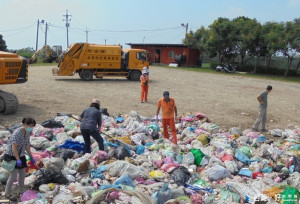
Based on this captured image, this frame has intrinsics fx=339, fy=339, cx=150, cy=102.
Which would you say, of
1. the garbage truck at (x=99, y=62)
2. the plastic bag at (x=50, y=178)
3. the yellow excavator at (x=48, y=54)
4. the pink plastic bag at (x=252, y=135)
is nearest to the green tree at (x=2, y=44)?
the yellow excavator at (x=48, y=54)

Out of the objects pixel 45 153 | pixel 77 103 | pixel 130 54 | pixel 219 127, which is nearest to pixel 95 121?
pixel 45 153

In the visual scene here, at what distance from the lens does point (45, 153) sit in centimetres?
714

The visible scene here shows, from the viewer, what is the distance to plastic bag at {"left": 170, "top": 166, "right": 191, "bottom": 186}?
6.18m

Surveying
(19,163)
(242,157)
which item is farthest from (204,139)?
(19,163)


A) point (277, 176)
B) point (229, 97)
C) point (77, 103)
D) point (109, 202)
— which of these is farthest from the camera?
point (229, 97)

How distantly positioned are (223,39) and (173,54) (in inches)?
382

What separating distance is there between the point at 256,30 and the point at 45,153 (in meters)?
29.5

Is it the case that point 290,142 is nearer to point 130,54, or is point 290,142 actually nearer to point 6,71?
point 6,71

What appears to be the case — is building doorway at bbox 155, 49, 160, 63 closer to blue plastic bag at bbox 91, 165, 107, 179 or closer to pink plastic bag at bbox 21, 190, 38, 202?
blue plastic bag at bbox 91, 165, 107, 179

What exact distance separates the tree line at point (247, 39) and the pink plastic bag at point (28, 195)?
28059mm

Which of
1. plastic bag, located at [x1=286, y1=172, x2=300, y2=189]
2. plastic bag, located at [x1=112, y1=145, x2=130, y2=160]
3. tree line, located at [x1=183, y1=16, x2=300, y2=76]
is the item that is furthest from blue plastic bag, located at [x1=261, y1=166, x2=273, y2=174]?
tree line, located at [x1=183, y1=16, x2=300, y2=76]

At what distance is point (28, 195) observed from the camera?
533cm

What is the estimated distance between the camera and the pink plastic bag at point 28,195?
208 inches

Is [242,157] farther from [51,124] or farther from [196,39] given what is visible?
[196,39]
